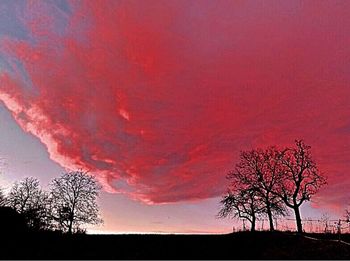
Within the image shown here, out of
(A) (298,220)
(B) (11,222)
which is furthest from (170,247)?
(A) (298,220)

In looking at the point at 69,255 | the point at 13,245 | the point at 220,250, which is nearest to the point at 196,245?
the point at 220,250

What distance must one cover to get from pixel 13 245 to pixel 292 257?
100 feet

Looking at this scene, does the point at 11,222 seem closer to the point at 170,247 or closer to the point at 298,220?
the point at 170,247

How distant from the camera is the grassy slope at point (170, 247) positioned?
41.4 metres

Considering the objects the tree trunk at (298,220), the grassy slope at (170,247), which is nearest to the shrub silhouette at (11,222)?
the grassy slope at (170,247)

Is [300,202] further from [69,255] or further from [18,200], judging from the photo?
[18,200]

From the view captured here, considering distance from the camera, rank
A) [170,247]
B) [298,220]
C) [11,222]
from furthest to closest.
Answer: [298,220]
[11,222]
[170,247]

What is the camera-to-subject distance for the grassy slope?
136 feet

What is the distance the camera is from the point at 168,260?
3841 centimetres

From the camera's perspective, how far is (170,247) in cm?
4659

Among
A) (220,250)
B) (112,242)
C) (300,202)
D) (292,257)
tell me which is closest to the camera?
(292,257)

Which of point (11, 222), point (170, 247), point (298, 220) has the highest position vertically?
point (298, 220)

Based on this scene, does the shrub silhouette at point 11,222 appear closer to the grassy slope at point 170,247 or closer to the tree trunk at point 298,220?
the grassy slope at point 170,247

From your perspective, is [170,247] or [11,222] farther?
[11,222]
